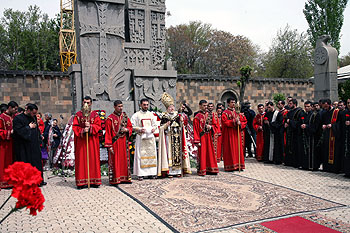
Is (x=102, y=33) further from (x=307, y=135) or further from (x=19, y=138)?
(x=307, y=135)

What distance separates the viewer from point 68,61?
3162 cm

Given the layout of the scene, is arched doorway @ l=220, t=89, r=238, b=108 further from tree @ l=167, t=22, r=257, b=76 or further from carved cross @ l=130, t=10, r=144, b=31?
carved cross @ l=130, t=10, r=144, b=31

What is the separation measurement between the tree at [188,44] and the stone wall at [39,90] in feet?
61.8

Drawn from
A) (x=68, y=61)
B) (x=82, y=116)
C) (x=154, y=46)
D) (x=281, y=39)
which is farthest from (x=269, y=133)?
(x=281, y=39)

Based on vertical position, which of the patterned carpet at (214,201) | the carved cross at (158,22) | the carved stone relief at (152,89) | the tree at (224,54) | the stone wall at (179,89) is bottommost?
the patterned carpet at (214,201)

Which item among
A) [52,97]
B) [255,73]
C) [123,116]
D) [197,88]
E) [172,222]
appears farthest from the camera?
[255,73]

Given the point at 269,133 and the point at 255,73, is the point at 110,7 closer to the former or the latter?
the point at 269,133

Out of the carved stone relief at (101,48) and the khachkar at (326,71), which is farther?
the khachkar at (326,71)

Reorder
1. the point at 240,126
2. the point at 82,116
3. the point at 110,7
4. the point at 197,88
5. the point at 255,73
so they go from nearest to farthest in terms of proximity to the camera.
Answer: the point at 82,116
the point at 240,126
the point at 110,7
the point at 197,88
the point at 255,73

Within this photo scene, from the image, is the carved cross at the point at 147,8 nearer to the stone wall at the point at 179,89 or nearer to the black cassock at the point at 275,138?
the black cassock at the point at 275,138

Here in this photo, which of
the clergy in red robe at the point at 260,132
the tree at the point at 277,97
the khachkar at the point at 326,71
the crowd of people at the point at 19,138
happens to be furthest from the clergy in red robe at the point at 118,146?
the tree at the point at 277,97

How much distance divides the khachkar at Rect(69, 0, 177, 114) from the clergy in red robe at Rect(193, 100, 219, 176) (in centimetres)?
238

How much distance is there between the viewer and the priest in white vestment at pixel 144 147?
7.88 meters

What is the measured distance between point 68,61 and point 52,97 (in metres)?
9.63
